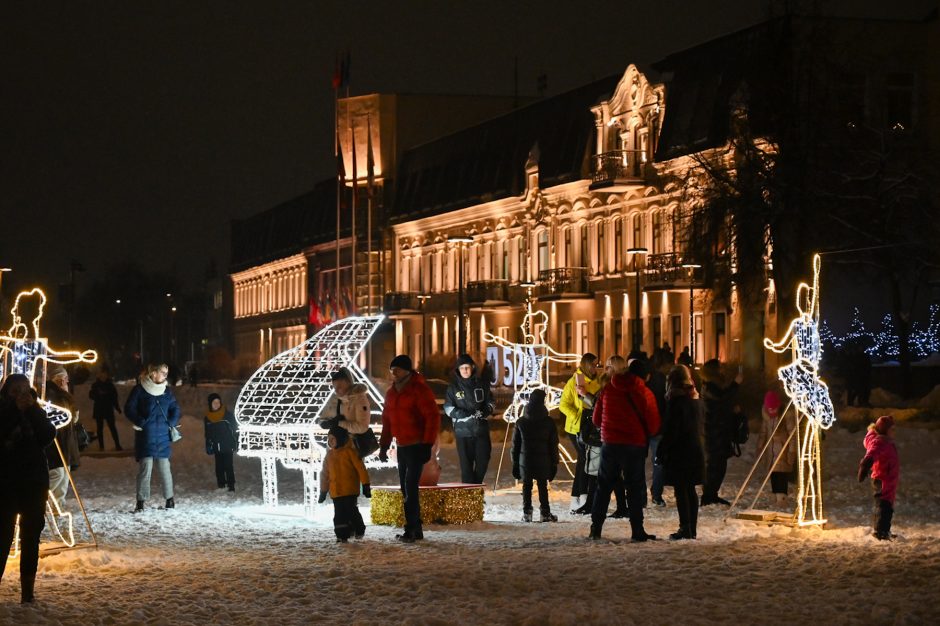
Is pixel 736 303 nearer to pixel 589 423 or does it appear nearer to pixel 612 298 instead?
pixel 612 298

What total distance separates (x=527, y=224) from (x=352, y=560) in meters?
51.1

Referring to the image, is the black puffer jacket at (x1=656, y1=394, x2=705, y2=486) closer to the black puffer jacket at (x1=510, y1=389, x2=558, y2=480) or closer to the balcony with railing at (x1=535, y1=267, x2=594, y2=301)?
the black puffer jacket at (x1=510, y1=389, x2=558, y2=480)

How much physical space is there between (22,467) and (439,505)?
6257 millimetres

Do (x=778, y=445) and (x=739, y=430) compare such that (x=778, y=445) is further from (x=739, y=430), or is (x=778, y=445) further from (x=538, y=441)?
(x=538, y=441)

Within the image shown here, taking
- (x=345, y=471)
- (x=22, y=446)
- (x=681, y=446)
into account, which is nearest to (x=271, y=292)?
(x=345, y=471)

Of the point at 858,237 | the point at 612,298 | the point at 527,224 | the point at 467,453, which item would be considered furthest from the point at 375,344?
the point at 467,453

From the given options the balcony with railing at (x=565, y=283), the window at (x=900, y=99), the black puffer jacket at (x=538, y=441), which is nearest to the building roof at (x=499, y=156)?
the balcony with railing at (x=565, y=283)

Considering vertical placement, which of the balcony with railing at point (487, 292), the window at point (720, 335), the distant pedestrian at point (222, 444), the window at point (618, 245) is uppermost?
the window at point (618, 245)

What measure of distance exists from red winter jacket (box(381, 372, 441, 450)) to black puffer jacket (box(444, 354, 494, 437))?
3302 mm

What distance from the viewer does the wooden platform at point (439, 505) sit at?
17250 mm

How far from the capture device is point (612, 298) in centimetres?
5738

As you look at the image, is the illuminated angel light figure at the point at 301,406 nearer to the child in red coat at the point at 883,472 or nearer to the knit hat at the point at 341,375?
the knit hat at the point at 341,375

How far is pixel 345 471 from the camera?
1590cm

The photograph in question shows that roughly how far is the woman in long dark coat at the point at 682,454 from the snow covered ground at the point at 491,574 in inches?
16.4
